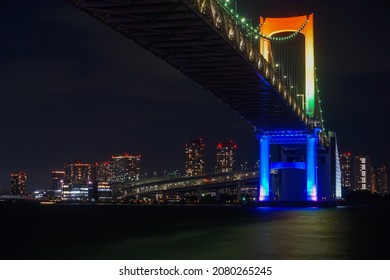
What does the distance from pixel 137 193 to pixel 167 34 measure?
110 metres

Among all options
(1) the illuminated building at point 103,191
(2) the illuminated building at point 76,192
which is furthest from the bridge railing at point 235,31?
(2) the illuminated building at point 76,192

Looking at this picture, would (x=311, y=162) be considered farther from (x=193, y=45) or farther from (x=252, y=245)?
(x=252, y=245)

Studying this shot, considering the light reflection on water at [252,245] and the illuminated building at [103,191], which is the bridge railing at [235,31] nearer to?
the light reflection on water at [252,245]

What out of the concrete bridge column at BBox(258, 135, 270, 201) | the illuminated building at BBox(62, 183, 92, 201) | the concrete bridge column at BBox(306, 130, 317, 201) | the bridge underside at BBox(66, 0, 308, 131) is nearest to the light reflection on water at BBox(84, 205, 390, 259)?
the bridge underside at BBox(66, 0, 308, 131)

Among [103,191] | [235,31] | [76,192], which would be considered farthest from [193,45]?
[76,192]

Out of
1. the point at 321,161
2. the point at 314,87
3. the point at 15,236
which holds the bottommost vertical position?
the point at 15,236

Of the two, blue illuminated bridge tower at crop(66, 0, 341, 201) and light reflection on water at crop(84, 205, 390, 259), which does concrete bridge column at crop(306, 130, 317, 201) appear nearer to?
blue illuminated bridge tower at crop(66, 0, 341, 201)

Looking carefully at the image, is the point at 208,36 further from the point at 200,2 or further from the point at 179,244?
the point at 179,244

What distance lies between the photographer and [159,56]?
34219 mm

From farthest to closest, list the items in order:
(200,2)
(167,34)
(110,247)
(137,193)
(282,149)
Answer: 1. (137,193)
2. (282,149)
3. (167,34)
4. (200,2)
5. (110,247)

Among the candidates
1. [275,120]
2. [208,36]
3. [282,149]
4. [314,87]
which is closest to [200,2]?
[208,36]

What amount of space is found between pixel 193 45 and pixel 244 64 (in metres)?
5.71

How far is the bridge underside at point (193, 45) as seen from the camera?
88.2 ft

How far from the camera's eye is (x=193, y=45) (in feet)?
106
